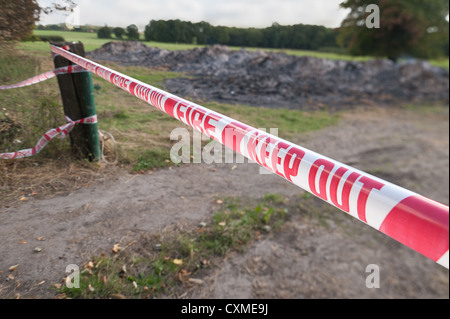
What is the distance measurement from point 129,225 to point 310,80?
16.6 m

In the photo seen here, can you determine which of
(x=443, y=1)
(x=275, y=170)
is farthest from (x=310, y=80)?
(x=275, y=170)

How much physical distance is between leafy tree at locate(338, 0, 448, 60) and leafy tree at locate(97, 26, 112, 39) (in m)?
5.37

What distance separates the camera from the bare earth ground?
1.33 meters

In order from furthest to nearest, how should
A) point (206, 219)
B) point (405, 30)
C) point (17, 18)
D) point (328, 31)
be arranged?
point (405, 30), point (328, 31), point (206, 219), point (17, 18)

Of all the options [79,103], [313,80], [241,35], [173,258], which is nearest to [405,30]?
[241,35]

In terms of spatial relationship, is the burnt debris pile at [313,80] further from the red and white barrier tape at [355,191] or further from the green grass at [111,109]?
the red and white barrier tape at [355,191]

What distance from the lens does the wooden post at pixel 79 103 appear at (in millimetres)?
2850

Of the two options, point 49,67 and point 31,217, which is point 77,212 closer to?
point 31,217

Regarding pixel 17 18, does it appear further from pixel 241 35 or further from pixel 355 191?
pixel 241 35

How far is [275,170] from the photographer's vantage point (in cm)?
92

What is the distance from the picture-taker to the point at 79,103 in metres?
2.97

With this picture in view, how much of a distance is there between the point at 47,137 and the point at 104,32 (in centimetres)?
105

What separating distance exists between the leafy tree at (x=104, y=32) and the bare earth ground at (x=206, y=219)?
1.33 metres

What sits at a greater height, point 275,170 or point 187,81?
point 187,81
